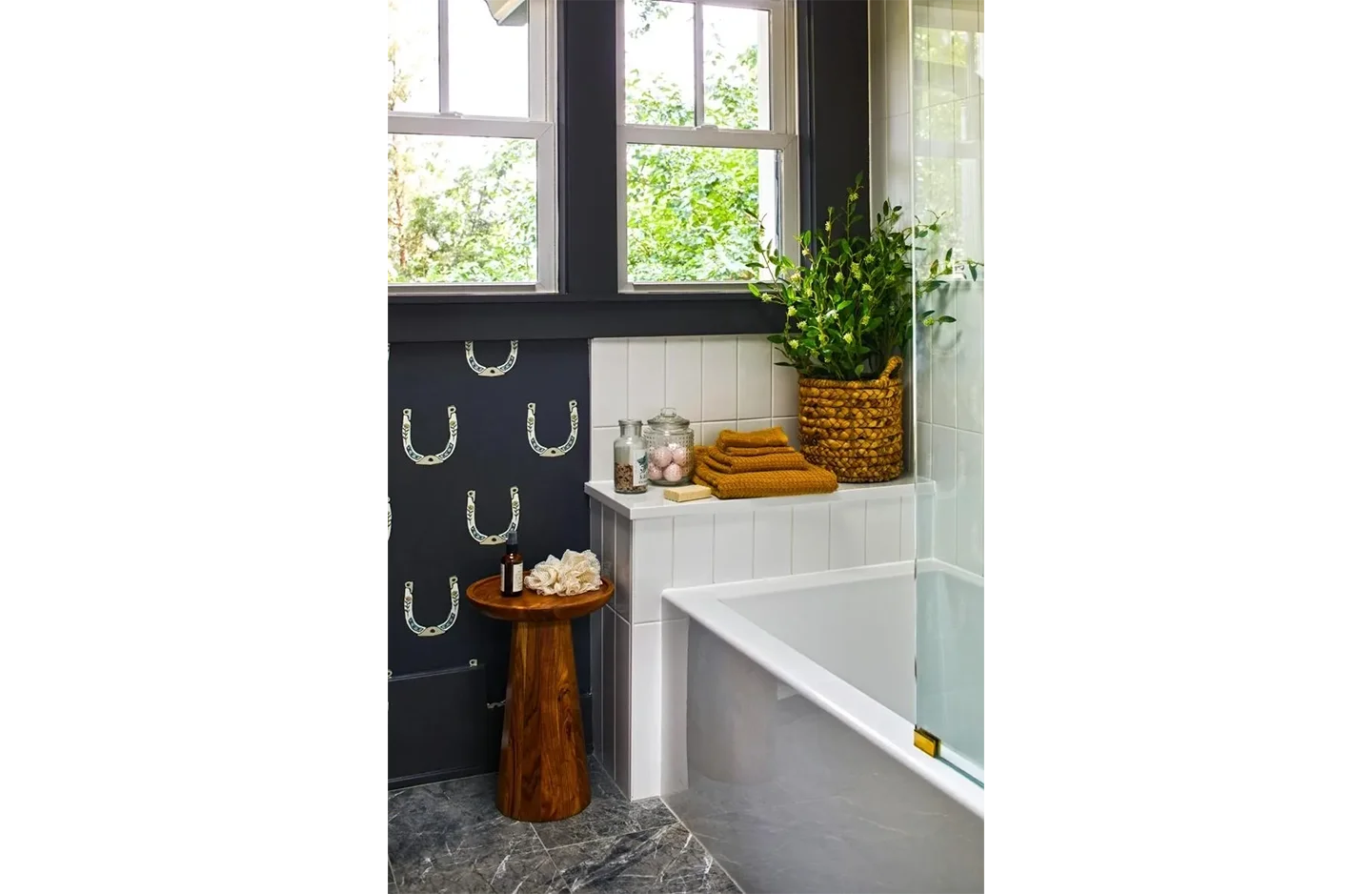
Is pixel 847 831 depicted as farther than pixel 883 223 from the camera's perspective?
No

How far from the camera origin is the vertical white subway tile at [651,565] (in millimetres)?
2441

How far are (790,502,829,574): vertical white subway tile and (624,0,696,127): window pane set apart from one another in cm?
100

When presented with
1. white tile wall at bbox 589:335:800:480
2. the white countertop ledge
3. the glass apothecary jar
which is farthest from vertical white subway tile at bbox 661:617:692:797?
white tile wall at bbox 589:335:800:480

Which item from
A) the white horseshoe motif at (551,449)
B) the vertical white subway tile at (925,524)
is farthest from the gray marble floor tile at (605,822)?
the vertical white subway tile at (925,524)

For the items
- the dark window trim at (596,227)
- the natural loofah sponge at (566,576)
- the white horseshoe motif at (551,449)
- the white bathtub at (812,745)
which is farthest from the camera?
the white horseshoe motif at (551,449)

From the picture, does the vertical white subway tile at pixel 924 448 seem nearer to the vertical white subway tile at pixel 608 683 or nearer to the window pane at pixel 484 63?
the vertical white subway tile at pixel 608 683

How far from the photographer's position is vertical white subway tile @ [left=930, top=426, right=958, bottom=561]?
0.97 meters

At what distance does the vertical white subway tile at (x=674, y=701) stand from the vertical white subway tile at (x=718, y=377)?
22.2 inches

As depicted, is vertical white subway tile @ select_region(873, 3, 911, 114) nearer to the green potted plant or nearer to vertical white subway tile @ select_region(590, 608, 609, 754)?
the green potted plant
